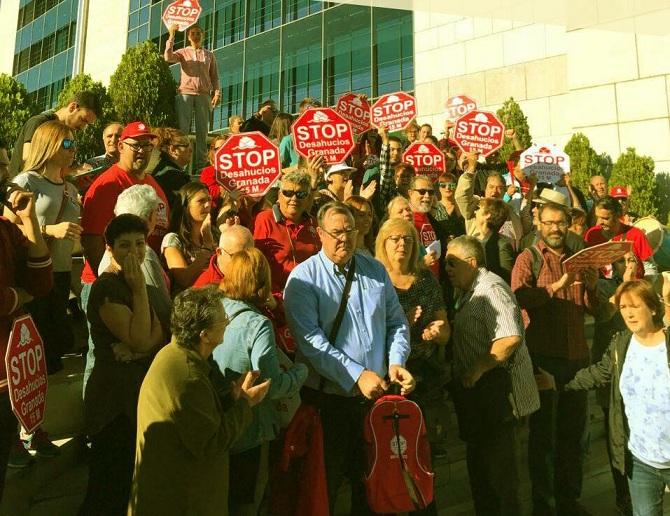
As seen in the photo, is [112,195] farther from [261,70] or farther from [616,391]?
[261,70]

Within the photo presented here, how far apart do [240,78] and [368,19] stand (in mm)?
6803

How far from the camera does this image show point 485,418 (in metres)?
4.18

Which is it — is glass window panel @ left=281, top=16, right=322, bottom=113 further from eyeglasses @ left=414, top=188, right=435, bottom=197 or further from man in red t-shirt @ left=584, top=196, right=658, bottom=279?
eyeglasses @ left=414, top=188, right=435, bottom=197

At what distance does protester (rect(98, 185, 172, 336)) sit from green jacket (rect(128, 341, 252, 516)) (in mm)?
637

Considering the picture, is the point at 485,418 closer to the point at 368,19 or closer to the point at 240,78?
the point at 368,19

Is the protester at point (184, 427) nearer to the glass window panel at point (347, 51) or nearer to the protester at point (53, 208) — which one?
the protester at point (53, 208)

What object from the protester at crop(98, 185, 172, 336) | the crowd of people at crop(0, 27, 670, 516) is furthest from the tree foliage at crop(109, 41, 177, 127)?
the protester at crop(98, 185, 172, 336)

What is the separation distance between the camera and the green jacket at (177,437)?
2.87 m

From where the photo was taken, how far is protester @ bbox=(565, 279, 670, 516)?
3.96 metres

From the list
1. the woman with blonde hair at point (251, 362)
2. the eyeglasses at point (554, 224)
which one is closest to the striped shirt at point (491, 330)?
the eyeglasses at point (554, 224)

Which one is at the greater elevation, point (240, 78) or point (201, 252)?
point (240, 78)

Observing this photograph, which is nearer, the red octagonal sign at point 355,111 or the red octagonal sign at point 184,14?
the red octagonal sign at point 355,111

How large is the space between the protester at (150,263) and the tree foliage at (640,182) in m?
13.2

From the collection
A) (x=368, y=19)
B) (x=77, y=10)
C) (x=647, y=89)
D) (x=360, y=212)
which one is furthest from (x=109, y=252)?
(x=77, y=10)
